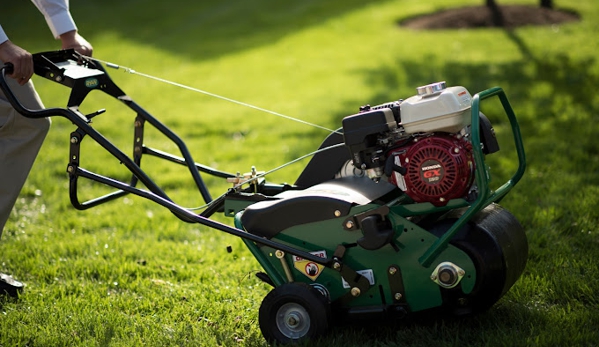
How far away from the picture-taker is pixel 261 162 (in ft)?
20.7

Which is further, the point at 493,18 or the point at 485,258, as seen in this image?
the point at 493,18

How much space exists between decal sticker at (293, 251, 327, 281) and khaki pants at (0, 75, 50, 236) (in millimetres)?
1516

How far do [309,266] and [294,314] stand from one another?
0.20 metres

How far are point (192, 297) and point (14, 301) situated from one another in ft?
2.82

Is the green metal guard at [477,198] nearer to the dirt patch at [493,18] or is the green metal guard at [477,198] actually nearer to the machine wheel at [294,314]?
the machine wheel at [294,314]

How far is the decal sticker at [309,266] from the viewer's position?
3080 millimetres

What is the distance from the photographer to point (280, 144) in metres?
6.90

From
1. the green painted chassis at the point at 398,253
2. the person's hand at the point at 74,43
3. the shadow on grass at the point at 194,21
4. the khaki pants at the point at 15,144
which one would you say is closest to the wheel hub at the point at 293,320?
the green painted chassis at the point at 398,253

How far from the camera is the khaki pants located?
371cm

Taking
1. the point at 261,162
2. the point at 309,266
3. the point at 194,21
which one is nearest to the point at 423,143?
the point at 309,266

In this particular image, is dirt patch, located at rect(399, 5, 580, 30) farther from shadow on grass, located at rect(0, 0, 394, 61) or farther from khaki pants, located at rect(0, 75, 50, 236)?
khaki pants, located at rect(0, 75, 50, 236)

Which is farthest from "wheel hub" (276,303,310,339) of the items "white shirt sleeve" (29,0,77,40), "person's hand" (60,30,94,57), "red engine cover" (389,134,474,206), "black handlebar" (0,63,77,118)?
"white shirt sleeve" (29,0,77,40)

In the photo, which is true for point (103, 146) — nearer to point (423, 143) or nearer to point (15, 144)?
point (15, 144)

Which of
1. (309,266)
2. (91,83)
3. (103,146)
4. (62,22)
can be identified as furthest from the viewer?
(62,22)
